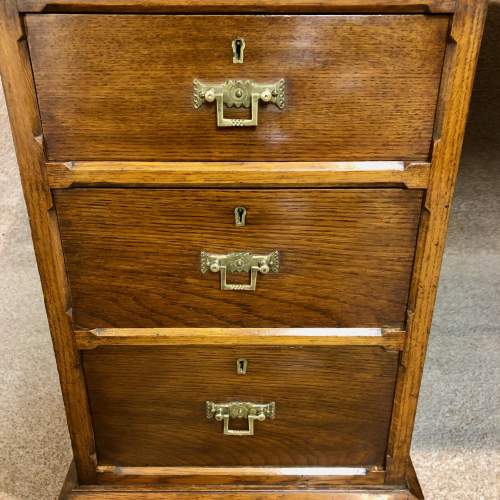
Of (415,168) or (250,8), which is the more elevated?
(250,8)

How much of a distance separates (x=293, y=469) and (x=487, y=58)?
1189 millimetres

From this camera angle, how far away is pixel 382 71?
2.11 ft

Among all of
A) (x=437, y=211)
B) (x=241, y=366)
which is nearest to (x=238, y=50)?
(x=437, y=211)

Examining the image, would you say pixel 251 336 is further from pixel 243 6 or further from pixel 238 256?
pixel 243 6

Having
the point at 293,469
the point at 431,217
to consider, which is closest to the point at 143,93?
the point at 431,217

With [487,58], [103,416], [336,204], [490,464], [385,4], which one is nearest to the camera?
[385,4]

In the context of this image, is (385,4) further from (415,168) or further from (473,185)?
(473,185)

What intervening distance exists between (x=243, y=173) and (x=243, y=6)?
0.57 feet

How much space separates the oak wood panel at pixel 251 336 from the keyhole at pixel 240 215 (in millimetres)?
150

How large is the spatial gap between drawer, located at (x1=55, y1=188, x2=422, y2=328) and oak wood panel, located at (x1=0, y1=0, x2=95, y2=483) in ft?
0.05

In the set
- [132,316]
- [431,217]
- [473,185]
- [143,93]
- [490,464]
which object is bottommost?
[490,464]

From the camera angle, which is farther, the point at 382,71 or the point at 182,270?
the point at 182,270

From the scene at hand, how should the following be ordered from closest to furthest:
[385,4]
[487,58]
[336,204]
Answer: [385,4] < [336,204] < [487,58]

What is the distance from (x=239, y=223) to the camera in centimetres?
73
